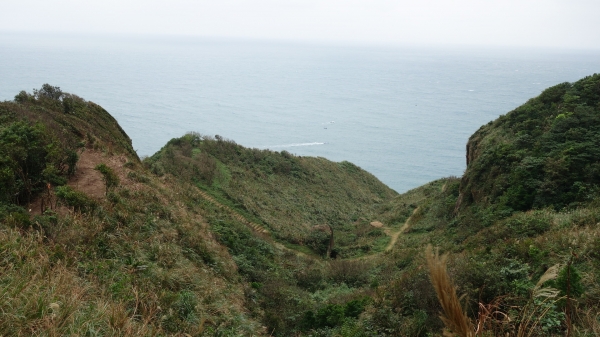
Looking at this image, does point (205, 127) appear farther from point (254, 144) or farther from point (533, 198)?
point (533, 198)

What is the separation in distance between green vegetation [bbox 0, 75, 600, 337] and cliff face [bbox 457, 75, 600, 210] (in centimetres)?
8

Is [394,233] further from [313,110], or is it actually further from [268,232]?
[313,110]

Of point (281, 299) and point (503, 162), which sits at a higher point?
point (503, 162)

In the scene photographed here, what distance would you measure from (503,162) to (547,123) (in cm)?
369

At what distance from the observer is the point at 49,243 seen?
7.24 m

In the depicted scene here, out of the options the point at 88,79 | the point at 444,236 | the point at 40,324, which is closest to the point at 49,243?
the point at 40,324

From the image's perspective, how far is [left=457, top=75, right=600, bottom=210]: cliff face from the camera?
13945mm

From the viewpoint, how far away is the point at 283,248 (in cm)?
1948

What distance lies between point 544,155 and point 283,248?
42.0 feet

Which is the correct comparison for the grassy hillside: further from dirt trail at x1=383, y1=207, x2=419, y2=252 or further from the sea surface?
the sea surface

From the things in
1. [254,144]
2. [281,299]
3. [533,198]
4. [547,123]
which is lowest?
[254,144]

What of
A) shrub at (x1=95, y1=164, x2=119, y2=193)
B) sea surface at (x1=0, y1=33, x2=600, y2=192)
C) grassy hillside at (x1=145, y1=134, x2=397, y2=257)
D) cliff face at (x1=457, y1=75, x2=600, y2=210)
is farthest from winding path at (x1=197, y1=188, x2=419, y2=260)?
sea surface at (x1=0, y1=33, x2=600, y2=192)

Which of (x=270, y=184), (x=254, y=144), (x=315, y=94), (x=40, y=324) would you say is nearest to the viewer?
(x=40, y=324)

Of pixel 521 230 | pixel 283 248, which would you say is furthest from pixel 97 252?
pixel 283 248
